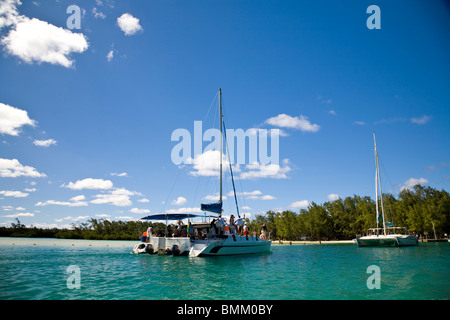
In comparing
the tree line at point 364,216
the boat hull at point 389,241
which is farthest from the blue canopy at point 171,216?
the tree line at point 364,216

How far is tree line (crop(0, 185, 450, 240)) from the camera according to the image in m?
62.4

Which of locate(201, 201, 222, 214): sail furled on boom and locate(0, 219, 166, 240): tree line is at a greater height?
locate(201, 201, 222, 214): sail furled on boom

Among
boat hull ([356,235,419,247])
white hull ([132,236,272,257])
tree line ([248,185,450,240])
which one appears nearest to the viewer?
white hull ([132,236,272,257])

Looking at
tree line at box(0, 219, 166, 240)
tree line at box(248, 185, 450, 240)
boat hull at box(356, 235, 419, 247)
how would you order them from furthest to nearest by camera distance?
tree line at box(0, 219, 166, 240) → tree line at box(248, 185, 450, 240) → boat hull at box(356, 235, 419, 247)

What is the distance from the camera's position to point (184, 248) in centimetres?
2536

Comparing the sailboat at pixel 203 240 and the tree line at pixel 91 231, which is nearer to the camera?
the sailboat at pixel 203 240

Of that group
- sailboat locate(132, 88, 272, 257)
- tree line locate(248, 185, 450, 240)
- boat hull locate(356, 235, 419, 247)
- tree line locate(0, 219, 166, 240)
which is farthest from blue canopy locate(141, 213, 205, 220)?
tree line locate(0, 219, 166, 240)

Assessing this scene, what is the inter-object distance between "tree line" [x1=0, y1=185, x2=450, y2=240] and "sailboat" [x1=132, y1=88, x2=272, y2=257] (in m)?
2.16

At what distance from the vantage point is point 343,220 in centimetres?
8181

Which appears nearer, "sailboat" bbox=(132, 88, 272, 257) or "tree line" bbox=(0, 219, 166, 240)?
"sailboat" bbox=(132, 88, 272, 257)

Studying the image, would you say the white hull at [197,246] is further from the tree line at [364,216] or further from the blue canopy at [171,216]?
the tree line at [364,216]

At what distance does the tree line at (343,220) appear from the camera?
62.4 m

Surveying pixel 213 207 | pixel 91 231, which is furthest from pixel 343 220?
pixel 91 231

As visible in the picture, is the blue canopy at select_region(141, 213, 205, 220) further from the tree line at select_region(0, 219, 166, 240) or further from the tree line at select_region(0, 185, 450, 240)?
the tree line at select_region(0, 219, 166, 240)
